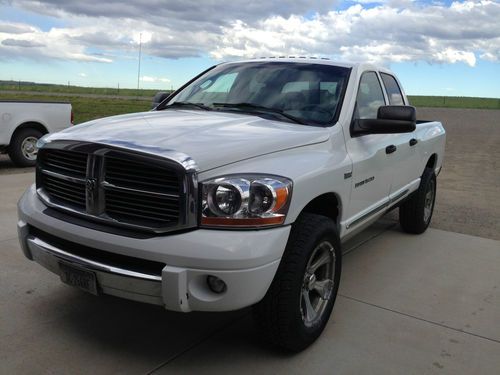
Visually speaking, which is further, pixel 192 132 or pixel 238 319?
pixel 238 319

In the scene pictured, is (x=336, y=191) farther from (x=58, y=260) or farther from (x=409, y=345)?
(x=58, y=260)

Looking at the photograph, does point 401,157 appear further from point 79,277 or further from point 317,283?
point 79,277

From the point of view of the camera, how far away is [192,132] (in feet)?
A: 10.1

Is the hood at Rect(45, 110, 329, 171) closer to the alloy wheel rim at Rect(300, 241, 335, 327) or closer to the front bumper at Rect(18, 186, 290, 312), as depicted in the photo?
the front bumper at Rect(18, 186, 290, 312)

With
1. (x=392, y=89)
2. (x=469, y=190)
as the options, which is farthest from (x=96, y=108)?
(x=392, y=89)

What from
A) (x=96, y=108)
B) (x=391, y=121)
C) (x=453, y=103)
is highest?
(x=453, y=103)

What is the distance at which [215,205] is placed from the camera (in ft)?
8.74

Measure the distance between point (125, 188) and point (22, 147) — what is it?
7948mm

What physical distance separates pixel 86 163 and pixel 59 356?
1145mm

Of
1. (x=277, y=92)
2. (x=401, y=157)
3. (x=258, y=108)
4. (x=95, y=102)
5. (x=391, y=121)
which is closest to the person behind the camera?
(x=391, y=121)

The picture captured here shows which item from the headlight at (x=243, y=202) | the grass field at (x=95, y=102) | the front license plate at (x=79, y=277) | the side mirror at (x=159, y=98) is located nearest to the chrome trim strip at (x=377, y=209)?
the headlight at (x=243, y=202)

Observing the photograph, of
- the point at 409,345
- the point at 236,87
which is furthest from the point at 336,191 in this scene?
the point at 236,87

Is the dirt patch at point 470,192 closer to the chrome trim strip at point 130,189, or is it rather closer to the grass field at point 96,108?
the chrome trim strip at point 130,189

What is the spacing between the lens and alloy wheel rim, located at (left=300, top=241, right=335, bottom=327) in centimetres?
318
